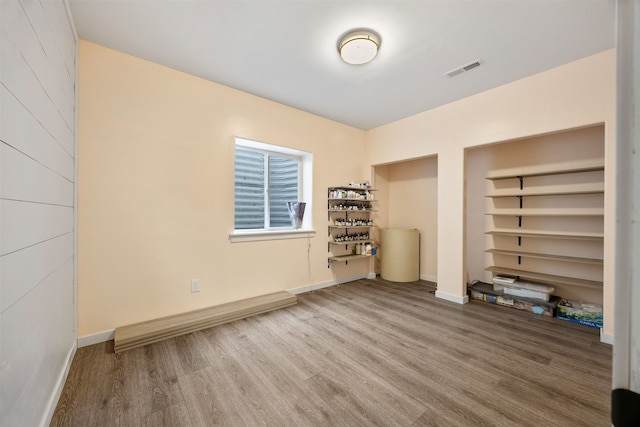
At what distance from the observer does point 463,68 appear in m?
2.53

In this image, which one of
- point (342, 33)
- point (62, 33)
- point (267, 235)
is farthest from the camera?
point (267, 235)

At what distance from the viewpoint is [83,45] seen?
85.0 inches

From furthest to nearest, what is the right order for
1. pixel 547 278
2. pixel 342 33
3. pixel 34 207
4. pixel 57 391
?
1. pixel 547 278
2. pixel 342 33
3. pixel 57 391
4. pixel 34 207

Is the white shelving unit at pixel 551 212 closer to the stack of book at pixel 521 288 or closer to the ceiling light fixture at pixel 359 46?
the stack of book at pixel 521 288

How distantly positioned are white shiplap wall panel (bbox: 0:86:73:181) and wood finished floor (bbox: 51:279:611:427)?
4.76ft

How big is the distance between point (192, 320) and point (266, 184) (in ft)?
6.06

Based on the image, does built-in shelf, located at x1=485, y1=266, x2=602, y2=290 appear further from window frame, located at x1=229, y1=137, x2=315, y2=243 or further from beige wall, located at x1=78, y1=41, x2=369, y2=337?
beige wall, located at x1=78, y1=41, x2=369, y2=337

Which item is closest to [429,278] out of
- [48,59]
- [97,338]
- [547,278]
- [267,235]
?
[547,278]

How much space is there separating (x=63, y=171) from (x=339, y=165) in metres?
3.12

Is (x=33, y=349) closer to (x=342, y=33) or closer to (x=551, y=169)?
(x=342, y=33)

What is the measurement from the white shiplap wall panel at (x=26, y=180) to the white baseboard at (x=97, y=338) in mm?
1224

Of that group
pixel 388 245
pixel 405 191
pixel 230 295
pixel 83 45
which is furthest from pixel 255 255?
pixel 405 191

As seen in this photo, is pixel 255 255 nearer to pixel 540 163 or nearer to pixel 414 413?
pixel 414 413

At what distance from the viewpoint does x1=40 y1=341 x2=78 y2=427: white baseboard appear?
136cm
